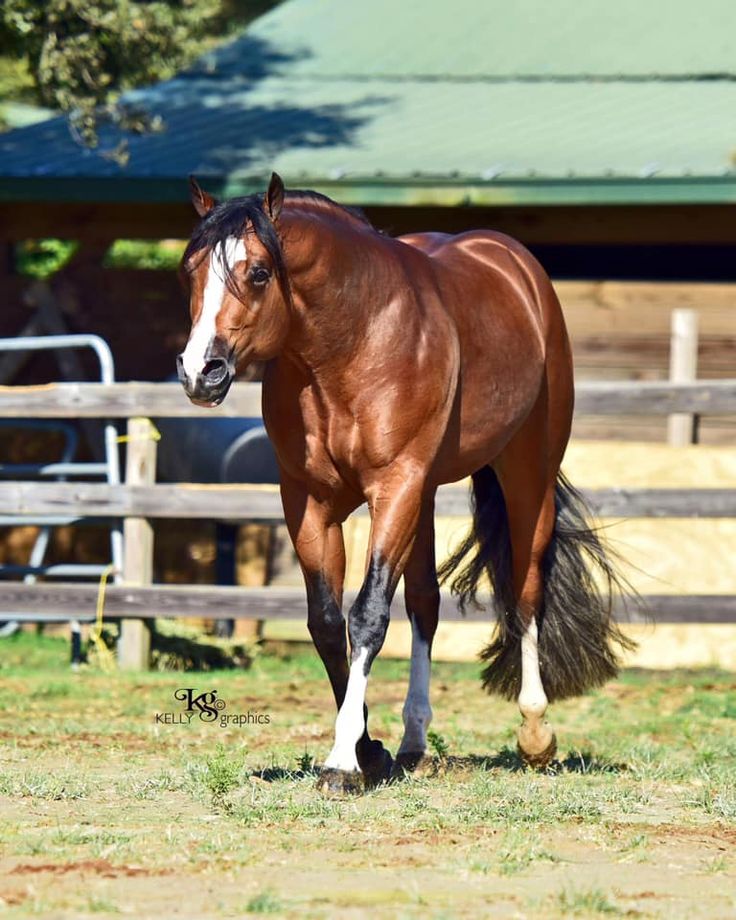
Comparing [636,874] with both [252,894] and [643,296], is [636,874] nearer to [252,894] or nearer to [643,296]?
[252,894]

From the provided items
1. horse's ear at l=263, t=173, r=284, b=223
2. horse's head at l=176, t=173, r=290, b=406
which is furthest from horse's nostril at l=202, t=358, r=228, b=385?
horse's ear at l=263, t=173, r=284, b=223

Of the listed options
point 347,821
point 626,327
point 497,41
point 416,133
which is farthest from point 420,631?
point 497,41

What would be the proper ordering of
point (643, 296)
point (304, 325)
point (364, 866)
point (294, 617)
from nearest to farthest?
point (364, 866) < point (304, 325) < point (294, 617) < point (643, 296)

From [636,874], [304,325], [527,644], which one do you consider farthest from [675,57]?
[636,874]

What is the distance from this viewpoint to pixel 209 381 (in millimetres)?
4719

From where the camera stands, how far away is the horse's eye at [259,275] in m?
4.91

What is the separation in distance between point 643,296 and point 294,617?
149 inches

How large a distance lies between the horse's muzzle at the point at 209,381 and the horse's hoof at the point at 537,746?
204 centimetres

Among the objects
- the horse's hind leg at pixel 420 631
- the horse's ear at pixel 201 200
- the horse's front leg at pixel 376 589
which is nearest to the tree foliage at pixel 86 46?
the horse's hind leg at pixel 420 631

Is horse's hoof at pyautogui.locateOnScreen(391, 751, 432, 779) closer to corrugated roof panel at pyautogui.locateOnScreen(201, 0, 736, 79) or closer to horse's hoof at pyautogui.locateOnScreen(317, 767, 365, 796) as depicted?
horse's hoof at pyautogui.locateOnScreen(317, 767, 365, 796)

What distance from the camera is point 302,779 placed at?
17.2 ft

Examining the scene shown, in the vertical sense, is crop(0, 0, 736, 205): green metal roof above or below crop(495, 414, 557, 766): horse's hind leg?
above

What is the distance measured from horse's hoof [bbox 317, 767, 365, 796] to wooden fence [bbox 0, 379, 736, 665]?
425cm

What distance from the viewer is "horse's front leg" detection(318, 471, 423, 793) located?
5199mm
